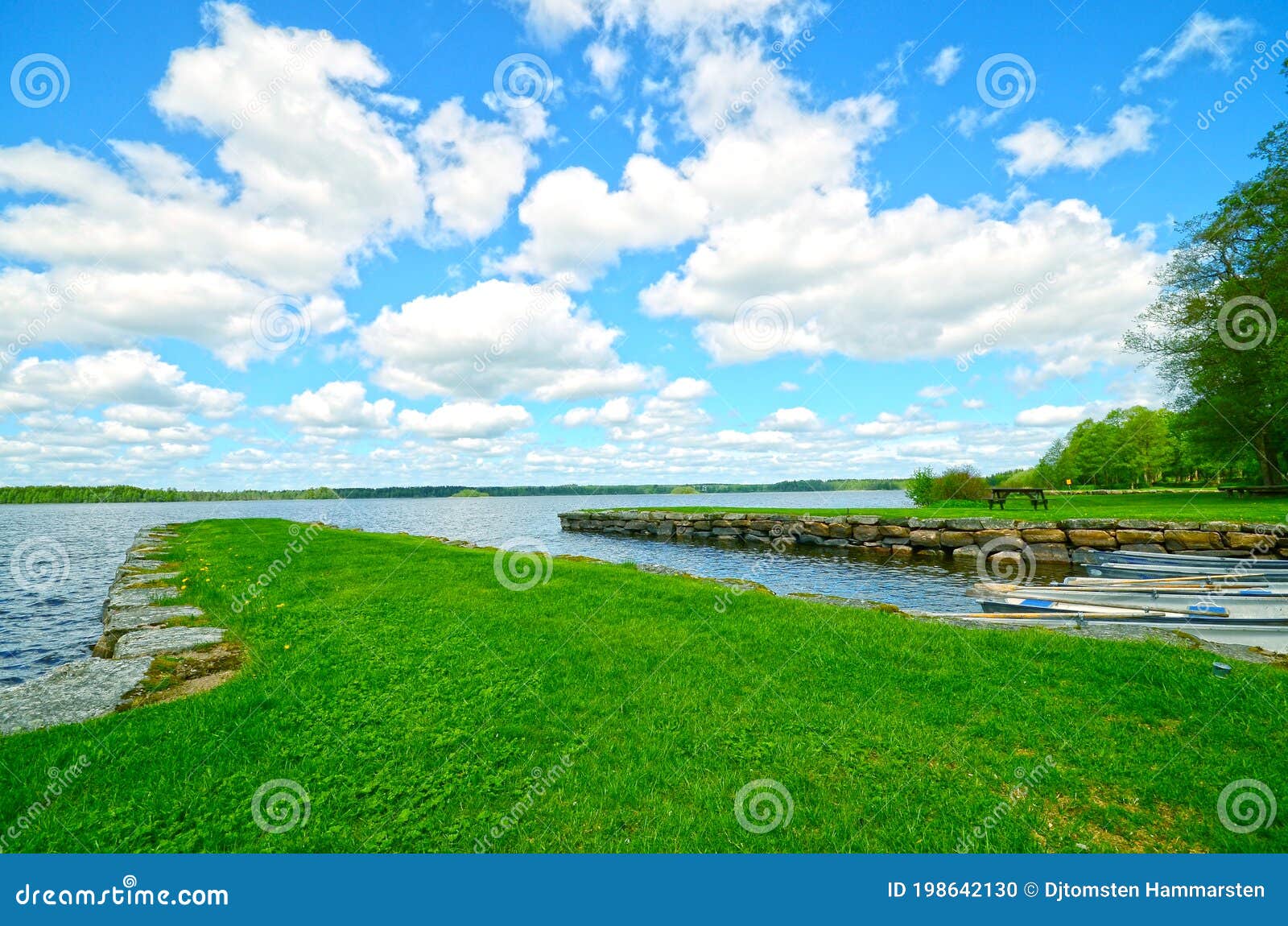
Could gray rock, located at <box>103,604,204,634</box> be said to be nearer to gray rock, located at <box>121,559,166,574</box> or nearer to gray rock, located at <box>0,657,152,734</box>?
gray rock, located at <box>0,657,152,734</box>

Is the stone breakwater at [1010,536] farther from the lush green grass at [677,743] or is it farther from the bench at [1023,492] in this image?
the lush green grass at [677,743]

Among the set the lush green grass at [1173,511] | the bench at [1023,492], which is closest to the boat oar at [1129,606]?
the lush green grass at [1173,511]

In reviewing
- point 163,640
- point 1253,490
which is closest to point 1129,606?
point 163,640

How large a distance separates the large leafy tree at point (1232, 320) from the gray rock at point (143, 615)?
42877mm

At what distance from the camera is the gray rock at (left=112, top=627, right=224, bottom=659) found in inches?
287

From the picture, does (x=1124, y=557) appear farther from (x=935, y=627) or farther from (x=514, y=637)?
(x=514, y=637)

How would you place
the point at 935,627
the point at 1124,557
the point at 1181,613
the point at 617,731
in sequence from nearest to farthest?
the point at 617,731 < the point at 935,627 < the point at 1181,613 < the point at 1124,557

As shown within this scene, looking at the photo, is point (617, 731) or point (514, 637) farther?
point (514, 637)

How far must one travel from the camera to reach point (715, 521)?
4091 centimetres

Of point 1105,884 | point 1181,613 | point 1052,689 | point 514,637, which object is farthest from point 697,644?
point 1181,613

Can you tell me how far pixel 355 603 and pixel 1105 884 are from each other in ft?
36.1

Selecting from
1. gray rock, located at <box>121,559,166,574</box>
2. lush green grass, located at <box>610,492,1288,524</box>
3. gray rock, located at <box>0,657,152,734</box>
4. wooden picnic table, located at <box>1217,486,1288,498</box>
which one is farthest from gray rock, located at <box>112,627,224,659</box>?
wooden picnic table, located at <box>1217,486,1288,498</box>

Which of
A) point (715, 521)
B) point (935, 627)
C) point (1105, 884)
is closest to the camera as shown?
point (1105, 884)

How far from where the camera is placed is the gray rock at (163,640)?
7297mm
